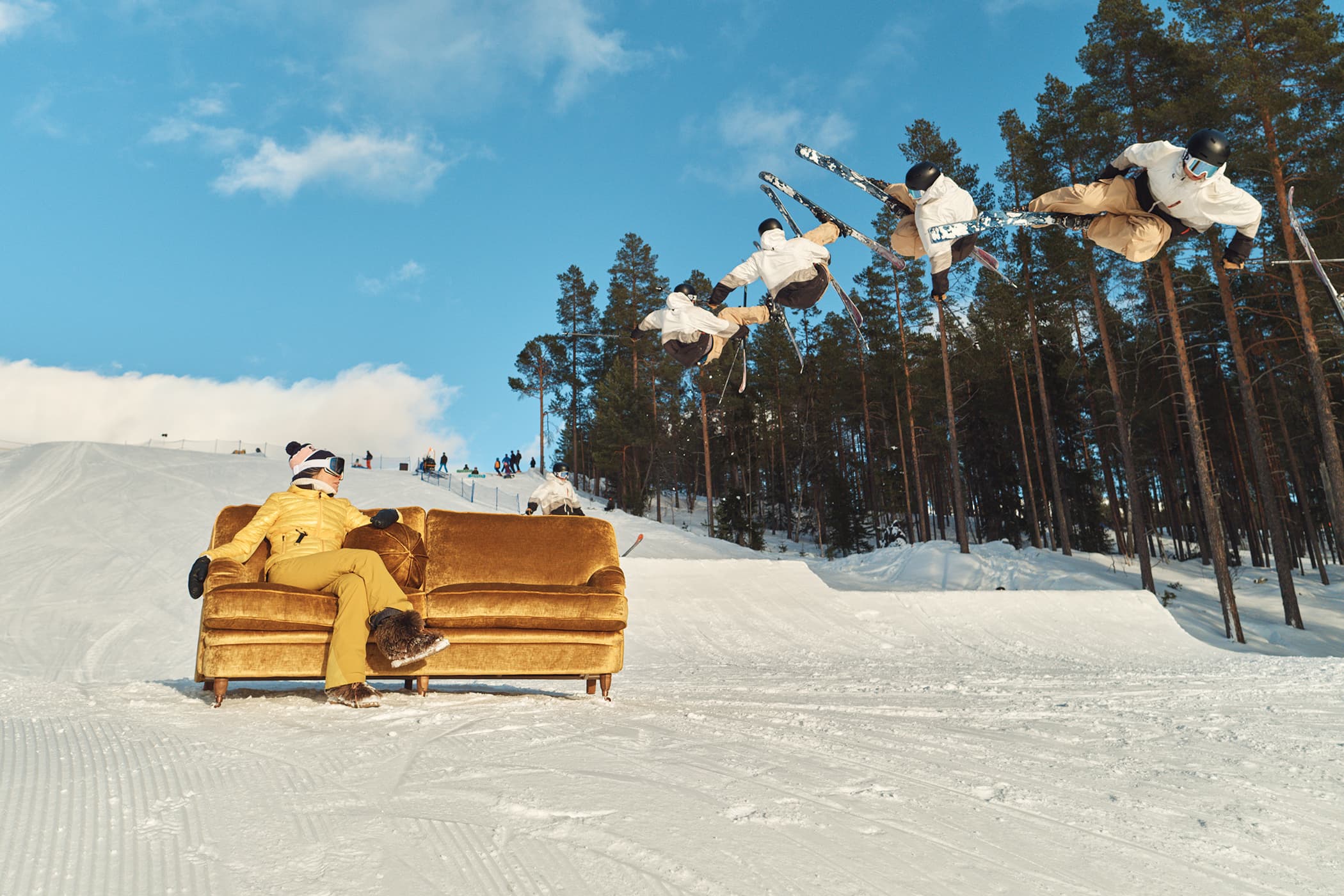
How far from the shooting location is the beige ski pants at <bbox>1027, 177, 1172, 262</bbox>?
167 inches

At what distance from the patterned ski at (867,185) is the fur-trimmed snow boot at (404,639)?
3656mm

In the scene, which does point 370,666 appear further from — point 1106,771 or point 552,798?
point 1106,771

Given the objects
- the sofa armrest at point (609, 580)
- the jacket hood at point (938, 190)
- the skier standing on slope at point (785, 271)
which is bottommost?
the sofa armrest at point (609, 580)

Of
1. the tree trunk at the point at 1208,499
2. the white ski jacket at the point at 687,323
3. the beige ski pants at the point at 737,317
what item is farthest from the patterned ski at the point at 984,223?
the tree trunk at the point at 1208,499

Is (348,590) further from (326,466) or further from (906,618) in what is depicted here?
(906,618)

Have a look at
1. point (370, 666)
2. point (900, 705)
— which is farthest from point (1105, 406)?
point (370, 666)

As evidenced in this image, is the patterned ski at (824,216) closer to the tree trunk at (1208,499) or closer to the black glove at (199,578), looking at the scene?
the black glove at (199,578)

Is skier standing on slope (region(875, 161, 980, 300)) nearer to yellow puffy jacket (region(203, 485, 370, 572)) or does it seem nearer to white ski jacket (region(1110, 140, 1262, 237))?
white ski jacket (region(1110, 140, 1262, 237))

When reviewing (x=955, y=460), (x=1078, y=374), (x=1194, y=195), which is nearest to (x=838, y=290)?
(x=1194, y=195)

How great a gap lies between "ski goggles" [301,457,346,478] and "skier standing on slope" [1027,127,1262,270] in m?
4.34

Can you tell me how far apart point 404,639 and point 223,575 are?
986 millimetres

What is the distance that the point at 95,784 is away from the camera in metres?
2.04

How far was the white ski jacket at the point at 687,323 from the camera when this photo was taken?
4828 mm

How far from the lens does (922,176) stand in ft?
→ 14.0
